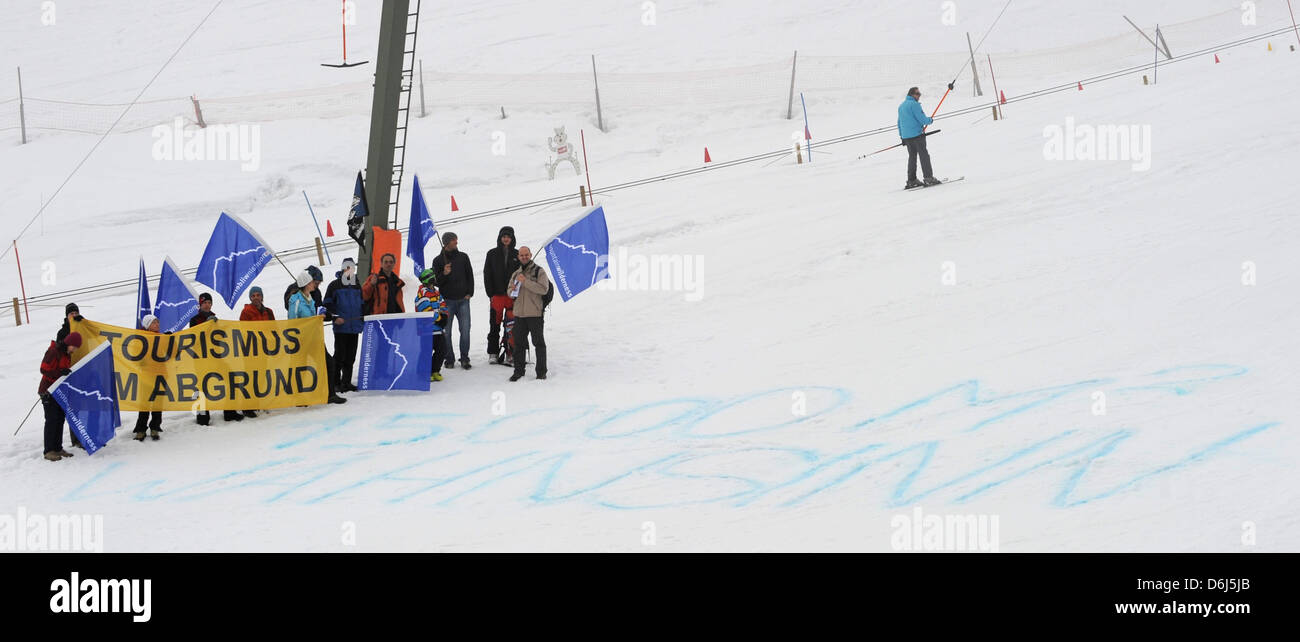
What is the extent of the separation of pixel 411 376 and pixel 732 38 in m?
25.9

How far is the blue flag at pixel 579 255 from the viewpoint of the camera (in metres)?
12.5

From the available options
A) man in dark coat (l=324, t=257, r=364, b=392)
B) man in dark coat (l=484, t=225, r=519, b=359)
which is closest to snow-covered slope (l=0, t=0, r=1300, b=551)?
man in dark coat (l=324, t=257, r=364, b=392)

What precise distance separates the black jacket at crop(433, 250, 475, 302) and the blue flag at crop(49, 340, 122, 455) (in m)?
3.30

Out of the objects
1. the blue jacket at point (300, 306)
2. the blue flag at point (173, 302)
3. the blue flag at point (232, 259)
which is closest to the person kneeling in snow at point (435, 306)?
the blue jacket at point (300, 306)

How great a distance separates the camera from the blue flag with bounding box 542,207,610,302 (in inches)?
493

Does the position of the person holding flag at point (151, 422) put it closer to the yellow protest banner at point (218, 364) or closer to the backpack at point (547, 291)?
the yellow protest banner at point (218, 364)

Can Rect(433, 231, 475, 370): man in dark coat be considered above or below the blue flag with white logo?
below

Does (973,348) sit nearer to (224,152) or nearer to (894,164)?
(894,164)

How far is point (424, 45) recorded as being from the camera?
121ft

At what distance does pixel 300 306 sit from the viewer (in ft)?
37.9

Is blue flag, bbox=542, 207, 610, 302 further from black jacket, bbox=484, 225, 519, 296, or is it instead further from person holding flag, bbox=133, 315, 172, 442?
person holding flag, bbox=133, 315, 172, 442

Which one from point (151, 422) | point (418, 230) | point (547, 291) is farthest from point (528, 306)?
point (151, 422)

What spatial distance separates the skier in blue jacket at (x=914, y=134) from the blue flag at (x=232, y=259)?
9227 mm
